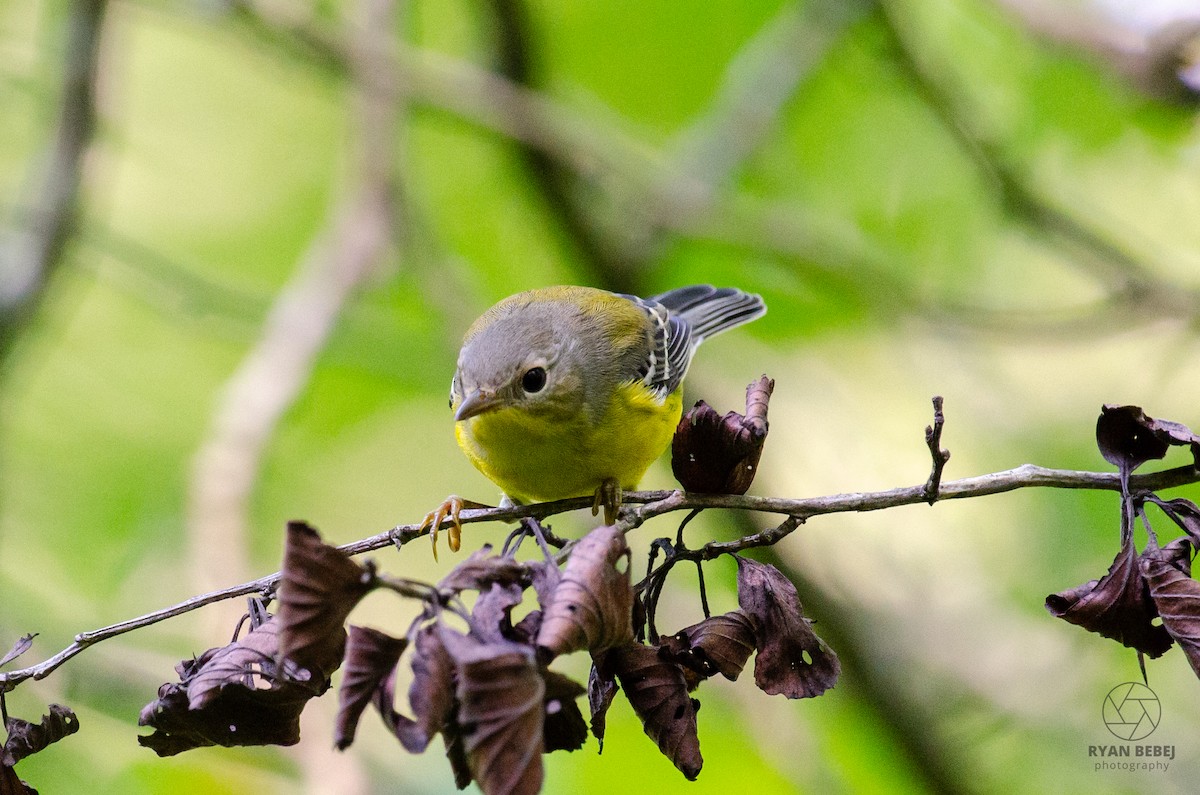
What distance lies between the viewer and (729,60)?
8039mm

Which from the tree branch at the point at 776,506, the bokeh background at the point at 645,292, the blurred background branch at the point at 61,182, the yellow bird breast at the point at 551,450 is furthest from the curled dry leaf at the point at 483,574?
the blurred background branch at the point at 61,182

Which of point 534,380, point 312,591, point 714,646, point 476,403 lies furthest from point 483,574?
point 534,380

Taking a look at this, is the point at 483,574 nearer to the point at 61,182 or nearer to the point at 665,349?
the point at 665,349

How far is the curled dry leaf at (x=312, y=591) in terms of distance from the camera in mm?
1991

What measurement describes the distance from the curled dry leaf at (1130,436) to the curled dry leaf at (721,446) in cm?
76

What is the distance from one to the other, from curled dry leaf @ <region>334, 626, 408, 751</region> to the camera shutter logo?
3.60 metres

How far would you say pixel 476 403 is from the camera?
4121 mm

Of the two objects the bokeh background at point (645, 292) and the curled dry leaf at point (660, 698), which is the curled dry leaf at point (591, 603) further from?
the bokeh background at point (645, 292)

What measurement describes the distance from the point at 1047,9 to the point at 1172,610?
482 cm

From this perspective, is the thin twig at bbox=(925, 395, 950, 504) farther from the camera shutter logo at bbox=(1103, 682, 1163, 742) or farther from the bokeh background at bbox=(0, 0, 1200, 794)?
the bokeh background at bbox=(0, 0, 1200, 794)

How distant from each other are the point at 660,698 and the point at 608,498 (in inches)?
78.8

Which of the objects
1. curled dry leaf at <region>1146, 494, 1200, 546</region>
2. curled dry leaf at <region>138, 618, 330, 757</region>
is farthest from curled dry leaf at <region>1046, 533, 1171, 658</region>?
curled dry leaf at <region>138, 618, 330, 757</region>

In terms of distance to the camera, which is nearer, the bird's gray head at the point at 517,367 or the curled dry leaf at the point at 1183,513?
the curled dry leaf at the point at 1183,513

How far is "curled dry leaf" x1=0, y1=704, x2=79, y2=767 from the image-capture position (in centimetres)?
240
